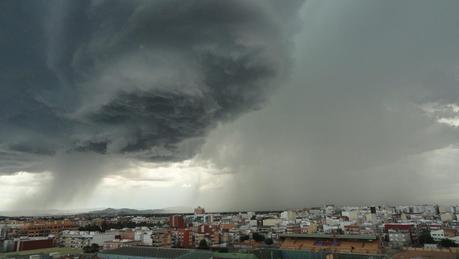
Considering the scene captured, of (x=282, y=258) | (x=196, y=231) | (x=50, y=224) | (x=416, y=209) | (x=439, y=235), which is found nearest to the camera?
(x=282, y=258)

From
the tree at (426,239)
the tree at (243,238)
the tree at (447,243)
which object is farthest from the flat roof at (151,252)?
the tree at (426,239)

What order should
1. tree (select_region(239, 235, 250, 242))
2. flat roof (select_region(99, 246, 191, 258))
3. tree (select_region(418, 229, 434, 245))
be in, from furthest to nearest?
tree (select_region(239, 235, 250, 242)) < tree (select_region(418, 229, 434, 245)) < flat roof (select_region(99, 246, 191, 258))

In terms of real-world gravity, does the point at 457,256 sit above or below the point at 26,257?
below

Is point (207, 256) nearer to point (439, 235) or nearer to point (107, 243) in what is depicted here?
point (107, 243)

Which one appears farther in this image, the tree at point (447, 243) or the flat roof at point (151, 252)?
the tree at point (447, 243)

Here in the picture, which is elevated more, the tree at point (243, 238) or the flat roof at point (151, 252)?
the flat roof at point (151, 252)

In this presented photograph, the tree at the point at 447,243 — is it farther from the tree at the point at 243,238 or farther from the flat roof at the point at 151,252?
the flat roof at the point at 151,252

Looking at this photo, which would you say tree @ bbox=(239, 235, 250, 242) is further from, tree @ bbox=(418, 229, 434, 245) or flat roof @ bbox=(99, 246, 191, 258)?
tree @ bbox=(418, 229, 434, 245)

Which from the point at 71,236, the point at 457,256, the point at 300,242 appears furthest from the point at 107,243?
the point at 457,256

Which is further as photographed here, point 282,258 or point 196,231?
point 196,231

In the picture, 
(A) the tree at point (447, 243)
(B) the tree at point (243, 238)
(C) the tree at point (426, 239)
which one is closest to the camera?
(A) the tree at point (447, 243)

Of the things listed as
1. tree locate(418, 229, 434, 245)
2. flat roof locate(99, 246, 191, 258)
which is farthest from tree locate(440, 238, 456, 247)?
flat roof locate(99, 246, 191, 258)
